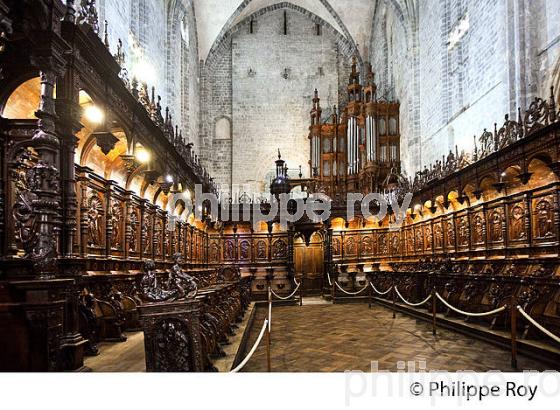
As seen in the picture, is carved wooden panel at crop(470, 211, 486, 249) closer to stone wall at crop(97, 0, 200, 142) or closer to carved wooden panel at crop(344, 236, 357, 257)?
carved wooden panel at crop(344, 236, 357, 257)

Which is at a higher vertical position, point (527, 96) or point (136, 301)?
point (527, 96)

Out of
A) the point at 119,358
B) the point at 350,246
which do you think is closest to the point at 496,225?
the point at 350,246

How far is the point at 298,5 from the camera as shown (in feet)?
81.6

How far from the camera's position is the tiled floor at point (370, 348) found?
5.61 meters

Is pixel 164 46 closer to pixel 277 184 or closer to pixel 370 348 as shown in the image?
pixel 277 184

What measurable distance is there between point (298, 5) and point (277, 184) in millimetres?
13103

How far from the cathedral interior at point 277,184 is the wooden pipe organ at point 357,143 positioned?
10 centimetres

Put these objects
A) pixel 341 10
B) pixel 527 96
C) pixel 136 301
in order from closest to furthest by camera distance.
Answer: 1. pixel 136 301
2. pixel 527 96
3. pixel 341 10

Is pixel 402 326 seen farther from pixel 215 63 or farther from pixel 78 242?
pixel 215 63

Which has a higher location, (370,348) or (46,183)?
A: (46,183)

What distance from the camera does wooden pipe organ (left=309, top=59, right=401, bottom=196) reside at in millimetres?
20312

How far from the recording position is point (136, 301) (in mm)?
7434

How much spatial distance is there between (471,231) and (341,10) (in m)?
16.2
